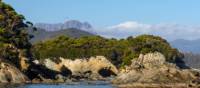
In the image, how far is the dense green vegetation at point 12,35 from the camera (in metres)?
134

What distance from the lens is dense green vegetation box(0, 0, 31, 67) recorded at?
133500 mm

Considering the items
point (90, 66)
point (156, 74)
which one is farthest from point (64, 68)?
point (156, 74)

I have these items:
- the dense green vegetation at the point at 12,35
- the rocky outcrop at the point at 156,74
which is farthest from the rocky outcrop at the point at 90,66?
the rocky outcrop at the point at 156,74

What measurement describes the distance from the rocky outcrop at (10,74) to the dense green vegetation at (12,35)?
30.2 feet

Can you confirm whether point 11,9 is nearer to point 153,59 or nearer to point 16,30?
point 16,30

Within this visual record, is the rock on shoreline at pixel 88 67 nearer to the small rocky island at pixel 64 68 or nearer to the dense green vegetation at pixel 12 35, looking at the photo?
the small rocky island at pixel 64 68

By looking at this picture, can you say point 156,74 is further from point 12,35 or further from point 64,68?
point 64,68

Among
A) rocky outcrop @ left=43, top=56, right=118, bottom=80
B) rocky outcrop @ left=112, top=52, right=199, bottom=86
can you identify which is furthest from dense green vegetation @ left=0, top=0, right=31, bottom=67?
rocky outcrop @ left=43, top=56, right=118, bottom=80

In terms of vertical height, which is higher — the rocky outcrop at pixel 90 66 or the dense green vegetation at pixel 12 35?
the dense green vegetation at pixel 12 35

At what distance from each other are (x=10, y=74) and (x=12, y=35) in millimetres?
23647

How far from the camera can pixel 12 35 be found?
142 m

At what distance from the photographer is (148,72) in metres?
118

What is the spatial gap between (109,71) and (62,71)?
1984 centimetres

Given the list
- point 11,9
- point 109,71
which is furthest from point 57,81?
point 109,71
